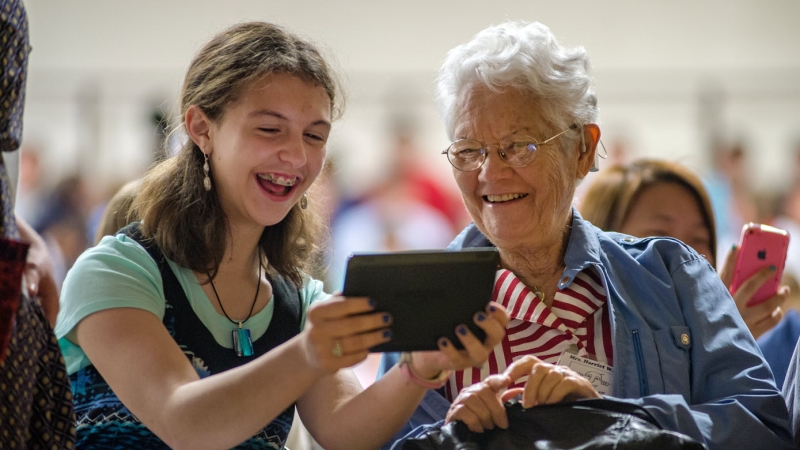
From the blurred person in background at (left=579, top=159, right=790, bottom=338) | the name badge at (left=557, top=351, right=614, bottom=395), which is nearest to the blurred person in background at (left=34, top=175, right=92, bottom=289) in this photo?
the blurred person in background at (left=579, top=159, right=790, bottom=338)

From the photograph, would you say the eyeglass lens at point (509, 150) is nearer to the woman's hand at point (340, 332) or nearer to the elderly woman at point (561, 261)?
the elderly woman at point (561, 261)

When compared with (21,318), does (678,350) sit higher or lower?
lower

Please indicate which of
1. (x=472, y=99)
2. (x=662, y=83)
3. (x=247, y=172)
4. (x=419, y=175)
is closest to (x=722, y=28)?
(x=662, y=83)

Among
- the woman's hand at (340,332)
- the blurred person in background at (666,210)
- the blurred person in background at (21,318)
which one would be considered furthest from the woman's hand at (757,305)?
the blurred person in background at (21,318)

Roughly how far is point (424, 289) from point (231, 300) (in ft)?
2.19

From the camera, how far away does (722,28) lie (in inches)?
320

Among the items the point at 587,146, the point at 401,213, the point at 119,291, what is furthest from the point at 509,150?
the point at 401,213

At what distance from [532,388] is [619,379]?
368 millimetres

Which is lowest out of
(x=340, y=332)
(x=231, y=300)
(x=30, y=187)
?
(x=30, y=187)

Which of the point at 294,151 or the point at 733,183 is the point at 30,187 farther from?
the point at 294,151

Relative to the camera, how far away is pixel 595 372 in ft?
7.13

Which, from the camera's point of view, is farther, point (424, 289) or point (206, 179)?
point (206, 179)

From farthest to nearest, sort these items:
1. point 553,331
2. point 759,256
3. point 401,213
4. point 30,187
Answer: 1. point 30,187
2. point 401,213
3. point 759,256
4. point 553,331

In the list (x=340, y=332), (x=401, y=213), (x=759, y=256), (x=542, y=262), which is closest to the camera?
(x=340, y=332)
